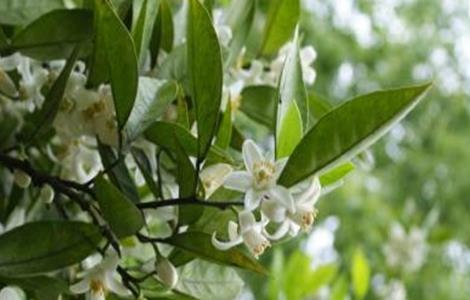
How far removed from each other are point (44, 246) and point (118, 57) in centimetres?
12

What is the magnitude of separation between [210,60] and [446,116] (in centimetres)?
368

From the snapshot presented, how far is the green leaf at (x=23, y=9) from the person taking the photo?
2.29ft

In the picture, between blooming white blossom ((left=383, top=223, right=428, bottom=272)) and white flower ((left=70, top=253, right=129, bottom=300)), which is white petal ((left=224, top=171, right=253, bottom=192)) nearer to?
white flower ((left=70, top=253, right=129, bottom=300))

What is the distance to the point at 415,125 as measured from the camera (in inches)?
165

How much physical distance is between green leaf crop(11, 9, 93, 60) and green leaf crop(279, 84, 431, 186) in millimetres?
179

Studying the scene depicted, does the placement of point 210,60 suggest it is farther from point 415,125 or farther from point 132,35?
point 415,125

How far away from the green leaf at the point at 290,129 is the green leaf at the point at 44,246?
0.12 meters

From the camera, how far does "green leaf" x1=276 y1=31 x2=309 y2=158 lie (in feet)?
1.91

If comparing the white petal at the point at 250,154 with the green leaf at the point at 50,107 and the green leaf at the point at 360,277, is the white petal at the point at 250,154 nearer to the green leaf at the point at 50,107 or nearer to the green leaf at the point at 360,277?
the green leaf at the point at 50,107

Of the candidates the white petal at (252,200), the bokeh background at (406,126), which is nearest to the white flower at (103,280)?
the white petal at (252,200)

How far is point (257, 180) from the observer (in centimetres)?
58

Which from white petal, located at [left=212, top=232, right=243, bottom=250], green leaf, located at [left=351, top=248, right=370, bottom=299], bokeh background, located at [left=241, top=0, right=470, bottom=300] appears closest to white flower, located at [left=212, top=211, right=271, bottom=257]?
white petal, located at [left=212, top=232, right=243, bottom=250]

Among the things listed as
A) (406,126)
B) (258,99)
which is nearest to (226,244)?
(258,99)

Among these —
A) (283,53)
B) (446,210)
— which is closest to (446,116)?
(446,210)
